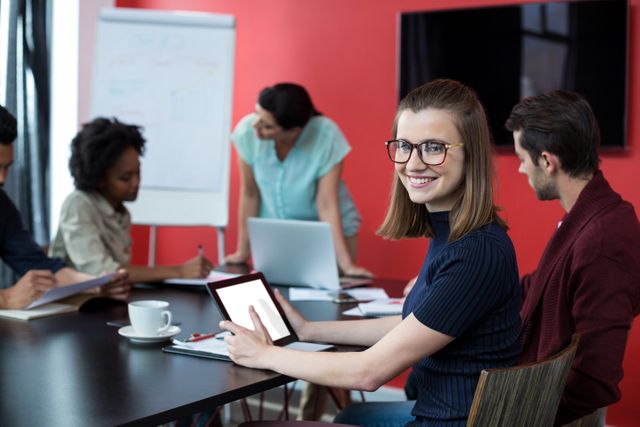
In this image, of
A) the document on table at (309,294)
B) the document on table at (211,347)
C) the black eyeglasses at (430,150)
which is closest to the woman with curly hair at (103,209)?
the document on table at (309,294)

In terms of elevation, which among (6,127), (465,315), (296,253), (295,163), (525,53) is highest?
(525,53)

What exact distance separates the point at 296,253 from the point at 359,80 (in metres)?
1.61

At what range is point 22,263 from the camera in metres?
2.59

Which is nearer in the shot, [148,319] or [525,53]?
[148,319]

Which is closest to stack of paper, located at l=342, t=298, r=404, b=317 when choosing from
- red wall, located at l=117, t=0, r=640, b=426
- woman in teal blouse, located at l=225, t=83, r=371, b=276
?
woman in teal blouse, located at l=225, t=83, r=371, b=276

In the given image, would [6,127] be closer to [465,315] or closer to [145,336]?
[145,336]

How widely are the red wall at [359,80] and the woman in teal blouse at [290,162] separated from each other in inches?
23.5

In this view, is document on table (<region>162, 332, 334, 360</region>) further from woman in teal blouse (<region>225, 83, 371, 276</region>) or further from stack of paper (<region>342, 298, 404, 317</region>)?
woman in teal blouse (<region>225, 83, 371, 276</region>)

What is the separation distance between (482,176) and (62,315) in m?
1.18

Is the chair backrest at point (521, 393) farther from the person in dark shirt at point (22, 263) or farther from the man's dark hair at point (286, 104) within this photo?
the man's dark hair at point (286, 104)

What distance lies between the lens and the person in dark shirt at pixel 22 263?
223cm

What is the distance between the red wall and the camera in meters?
3.76

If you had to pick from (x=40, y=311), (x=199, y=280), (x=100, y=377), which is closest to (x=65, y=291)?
(x=40, y=311)

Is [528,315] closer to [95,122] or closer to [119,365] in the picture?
[119,365]
